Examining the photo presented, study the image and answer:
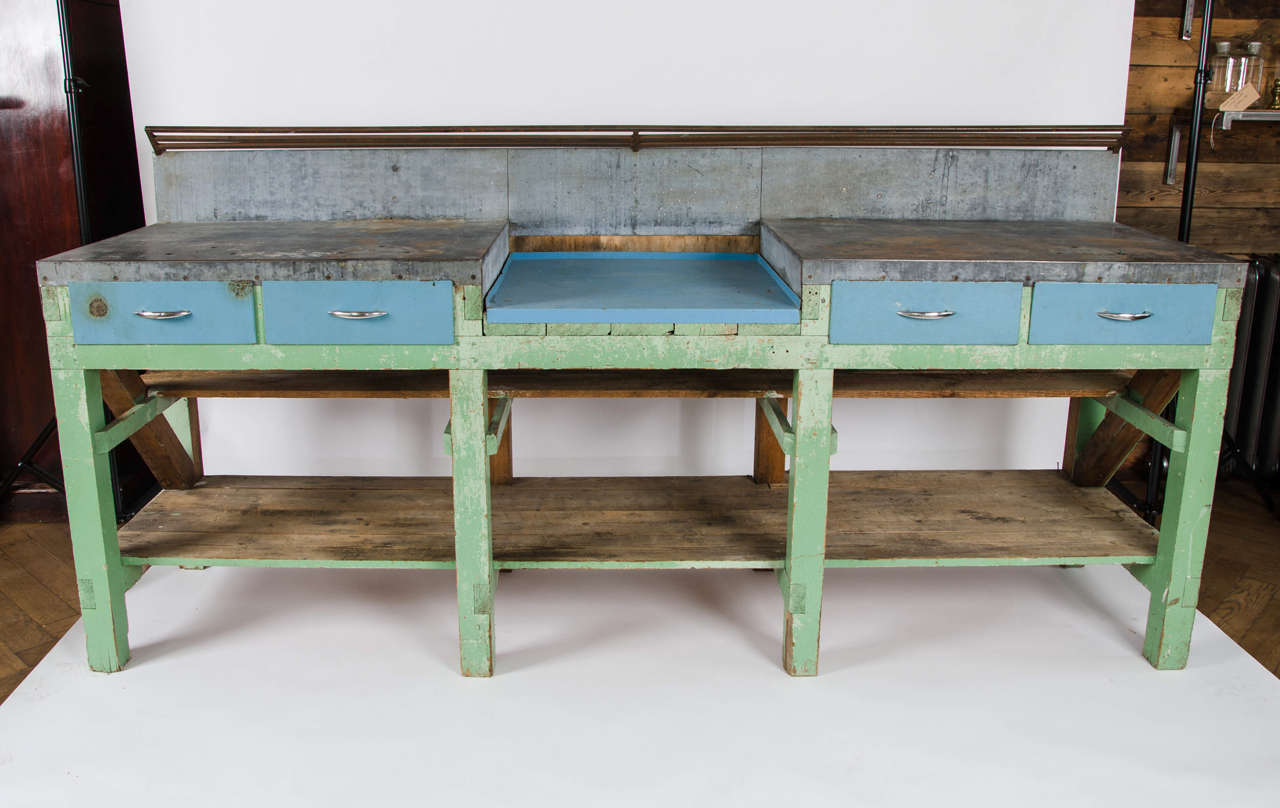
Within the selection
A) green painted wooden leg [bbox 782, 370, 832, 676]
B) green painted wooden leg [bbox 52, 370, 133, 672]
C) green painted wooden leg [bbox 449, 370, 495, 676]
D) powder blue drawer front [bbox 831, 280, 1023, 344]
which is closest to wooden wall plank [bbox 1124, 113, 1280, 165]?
powder blue drawer front [bbox 831, 280, 1023, 344]

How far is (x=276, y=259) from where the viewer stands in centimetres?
232

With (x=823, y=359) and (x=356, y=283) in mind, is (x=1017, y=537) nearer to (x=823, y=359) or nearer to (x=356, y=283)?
(x=823, y=359)

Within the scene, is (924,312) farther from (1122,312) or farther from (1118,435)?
(1118,435)

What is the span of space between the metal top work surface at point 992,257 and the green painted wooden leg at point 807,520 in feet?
0.86

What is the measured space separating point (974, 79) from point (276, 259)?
219 cm

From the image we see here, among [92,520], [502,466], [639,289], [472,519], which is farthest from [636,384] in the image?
[92,520]

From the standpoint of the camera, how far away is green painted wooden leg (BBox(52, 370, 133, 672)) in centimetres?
243

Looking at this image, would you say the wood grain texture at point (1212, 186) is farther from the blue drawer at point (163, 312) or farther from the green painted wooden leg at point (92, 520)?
the green painted wooden leg at point (92, 520)

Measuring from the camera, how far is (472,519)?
250cm

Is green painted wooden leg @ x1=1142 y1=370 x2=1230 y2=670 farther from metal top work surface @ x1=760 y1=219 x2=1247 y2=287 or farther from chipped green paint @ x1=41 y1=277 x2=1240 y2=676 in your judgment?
metal top work surface @ x1=760 y1=219 x2=1247 y2=287

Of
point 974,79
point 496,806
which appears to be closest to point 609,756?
point 496,806

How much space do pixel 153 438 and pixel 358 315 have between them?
0.94 m

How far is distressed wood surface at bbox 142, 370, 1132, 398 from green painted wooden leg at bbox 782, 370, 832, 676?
0.20 metres

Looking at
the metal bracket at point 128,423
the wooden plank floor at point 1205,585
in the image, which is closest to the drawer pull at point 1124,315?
the wooden plank floor at point 1205,585
